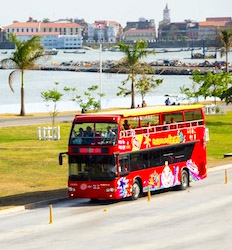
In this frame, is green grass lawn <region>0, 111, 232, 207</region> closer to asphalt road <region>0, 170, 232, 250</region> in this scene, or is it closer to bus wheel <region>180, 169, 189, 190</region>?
asphalt road <region>0, 170, 232, 250</region>

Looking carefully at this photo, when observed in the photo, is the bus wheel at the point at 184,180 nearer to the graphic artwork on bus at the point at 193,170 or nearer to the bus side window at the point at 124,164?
the graphic artwork on bus at the point at 193,170

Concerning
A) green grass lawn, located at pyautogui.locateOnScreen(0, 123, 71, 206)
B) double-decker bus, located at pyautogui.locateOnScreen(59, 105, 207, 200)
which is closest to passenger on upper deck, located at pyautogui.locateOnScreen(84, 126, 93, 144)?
double-decker bus, located at pyautogui.locateOnScreen(59, 105, 207, 200)

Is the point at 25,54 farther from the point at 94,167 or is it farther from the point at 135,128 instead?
the point at 94,167

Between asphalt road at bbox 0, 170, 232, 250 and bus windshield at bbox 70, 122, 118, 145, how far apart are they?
285cm

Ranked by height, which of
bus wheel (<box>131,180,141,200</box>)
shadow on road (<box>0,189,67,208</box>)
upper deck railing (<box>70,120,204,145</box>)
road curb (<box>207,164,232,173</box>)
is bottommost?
road curb (<box>207,164,232,173</box>)

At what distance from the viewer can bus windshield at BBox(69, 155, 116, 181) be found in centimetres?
4100

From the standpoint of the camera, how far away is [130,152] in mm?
42062

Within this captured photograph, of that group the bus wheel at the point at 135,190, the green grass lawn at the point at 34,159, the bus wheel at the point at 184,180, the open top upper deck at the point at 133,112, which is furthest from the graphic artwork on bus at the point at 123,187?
the bus wheel at the point at 184,180

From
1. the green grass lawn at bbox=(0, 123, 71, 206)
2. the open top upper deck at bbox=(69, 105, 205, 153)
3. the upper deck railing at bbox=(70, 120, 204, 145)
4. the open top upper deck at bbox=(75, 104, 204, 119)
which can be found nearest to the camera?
the upper deck railing at bbox=(70, 120, 204, 145)

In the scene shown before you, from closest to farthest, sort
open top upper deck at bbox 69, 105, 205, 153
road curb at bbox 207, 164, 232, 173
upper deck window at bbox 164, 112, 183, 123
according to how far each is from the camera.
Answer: open top upper deck at bbox 69, 105, 205, 153
upper deck window at bbox 164, 112, 183, 123
road curb at bbox 207, 164, 232, 173

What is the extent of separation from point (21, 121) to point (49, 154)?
83.6ft

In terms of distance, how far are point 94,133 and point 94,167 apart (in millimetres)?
1437

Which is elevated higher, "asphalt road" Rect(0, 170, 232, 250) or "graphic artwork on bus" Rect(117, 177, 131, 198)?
"graphic artwork on bus" Rect(117, 177, 131, 198)

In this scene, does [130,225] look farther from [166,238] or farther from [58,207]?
[58,207]
